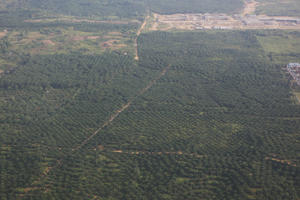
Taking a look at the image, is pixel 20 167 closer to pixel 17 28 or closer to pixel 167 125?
pixel 167 125

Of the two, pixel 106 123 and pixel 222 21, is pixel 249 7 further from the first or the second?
pixel 106 123

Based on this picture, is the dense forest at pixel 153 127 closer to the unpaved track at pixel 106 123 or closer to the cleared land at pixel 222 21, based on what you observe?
the unpaved track at pixel 106 123

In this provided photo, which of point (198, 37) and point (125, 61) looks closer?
point (125, 61)

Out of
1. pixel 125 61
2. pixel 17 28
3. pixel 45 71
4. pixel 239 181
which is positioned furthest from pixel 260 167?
pixel 17 28

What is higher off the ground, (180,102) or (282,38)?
(282,38)

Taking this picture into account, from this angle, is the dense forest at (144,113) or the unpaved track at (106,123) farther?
the unpaved track at (106,123)

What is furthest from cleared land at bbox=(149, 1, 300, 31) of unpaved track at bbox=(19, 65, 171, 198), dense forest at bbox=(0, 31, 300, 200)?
unpaved track at bbox=(19, 65, 171, 198)

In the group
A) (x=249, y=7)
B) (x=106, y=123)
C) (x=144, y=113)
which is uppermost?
(x=249, y=7)

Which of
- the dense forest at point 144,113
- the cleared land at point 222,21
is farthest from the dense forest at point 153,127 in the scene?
the cleared land at point 222,21

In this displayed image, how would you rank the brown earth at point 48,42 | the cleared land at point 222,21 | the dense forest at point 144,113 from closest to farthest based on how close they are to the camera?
the dense forest at point 144,113
the brown earth at point 48,42
the cleared land at point 222,21

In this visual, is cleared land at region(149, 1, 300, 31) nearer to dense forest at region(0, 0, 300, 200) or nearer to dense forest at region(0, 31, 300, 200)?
dense forest at region(0, 0, 300, 200)

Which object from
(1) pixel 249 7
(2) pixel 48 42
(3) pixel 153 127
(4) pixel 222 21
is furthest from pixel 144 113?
(1) pixel 249 7
